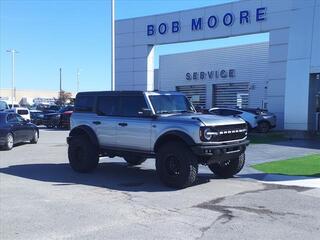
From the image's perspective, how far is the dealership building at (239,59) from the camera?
24125 millimetres

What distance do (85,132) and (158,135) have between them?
2.88 meters

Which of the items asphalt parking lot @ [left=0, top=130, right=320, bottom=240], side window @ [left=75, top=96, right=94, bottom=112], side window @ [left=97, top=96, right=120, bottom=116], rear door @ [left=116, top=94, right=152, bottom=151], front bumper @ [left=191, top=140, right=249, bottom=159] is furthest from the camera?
side window @ [left=75, top=96, right=94, bottom=112]

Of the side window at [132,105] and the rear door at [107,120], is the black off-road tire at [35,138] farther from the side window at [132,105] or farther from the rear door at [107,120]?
the side window at [132,105]

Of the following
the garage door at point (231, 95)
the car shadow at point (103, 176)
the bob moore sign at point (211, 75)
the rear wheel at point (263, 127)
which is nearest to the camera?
the car shadow at point (103, 176)

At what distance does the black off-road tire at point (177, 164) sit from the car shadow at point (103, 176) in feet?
0.82

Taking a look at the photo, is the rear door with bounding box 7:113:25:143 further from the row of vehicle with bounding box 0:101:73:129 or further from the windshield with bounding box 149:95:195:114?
the row of vehicle with bounding box 0:101:73:129

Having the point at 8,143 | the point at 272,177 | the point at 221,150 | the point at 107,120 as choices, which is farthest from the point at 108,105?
the point at 8,143

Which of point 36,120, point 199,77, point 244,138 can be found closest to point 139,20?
point 199,77

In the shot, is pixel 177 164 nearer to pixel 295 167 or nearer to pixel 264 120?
pixel 295 167

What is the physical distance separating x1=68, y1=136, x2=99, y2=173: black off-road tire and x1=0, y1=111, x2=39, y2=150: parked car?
7.52 metres

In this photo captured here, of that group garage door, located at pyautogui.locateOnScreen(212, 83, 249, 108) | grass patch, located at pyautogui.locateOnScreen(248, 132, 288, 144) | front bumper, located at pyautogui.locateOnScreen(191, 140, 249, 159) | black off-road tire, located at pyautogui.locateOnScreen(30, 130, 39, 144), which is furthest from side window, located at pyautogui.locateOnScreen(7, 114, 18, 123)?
garage door, located at pyautogui.locateOnScreen(212, 83, 249, 108)

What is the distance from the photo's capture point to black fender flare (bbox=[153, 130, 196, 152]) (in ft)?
35.3

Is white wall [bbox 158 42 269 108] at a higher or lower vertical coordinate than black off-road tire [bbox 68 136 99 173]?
higher

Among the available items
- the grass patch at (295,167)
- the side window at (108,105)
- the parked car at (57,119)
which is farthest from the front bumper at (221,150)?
the parked car at (57,119)
